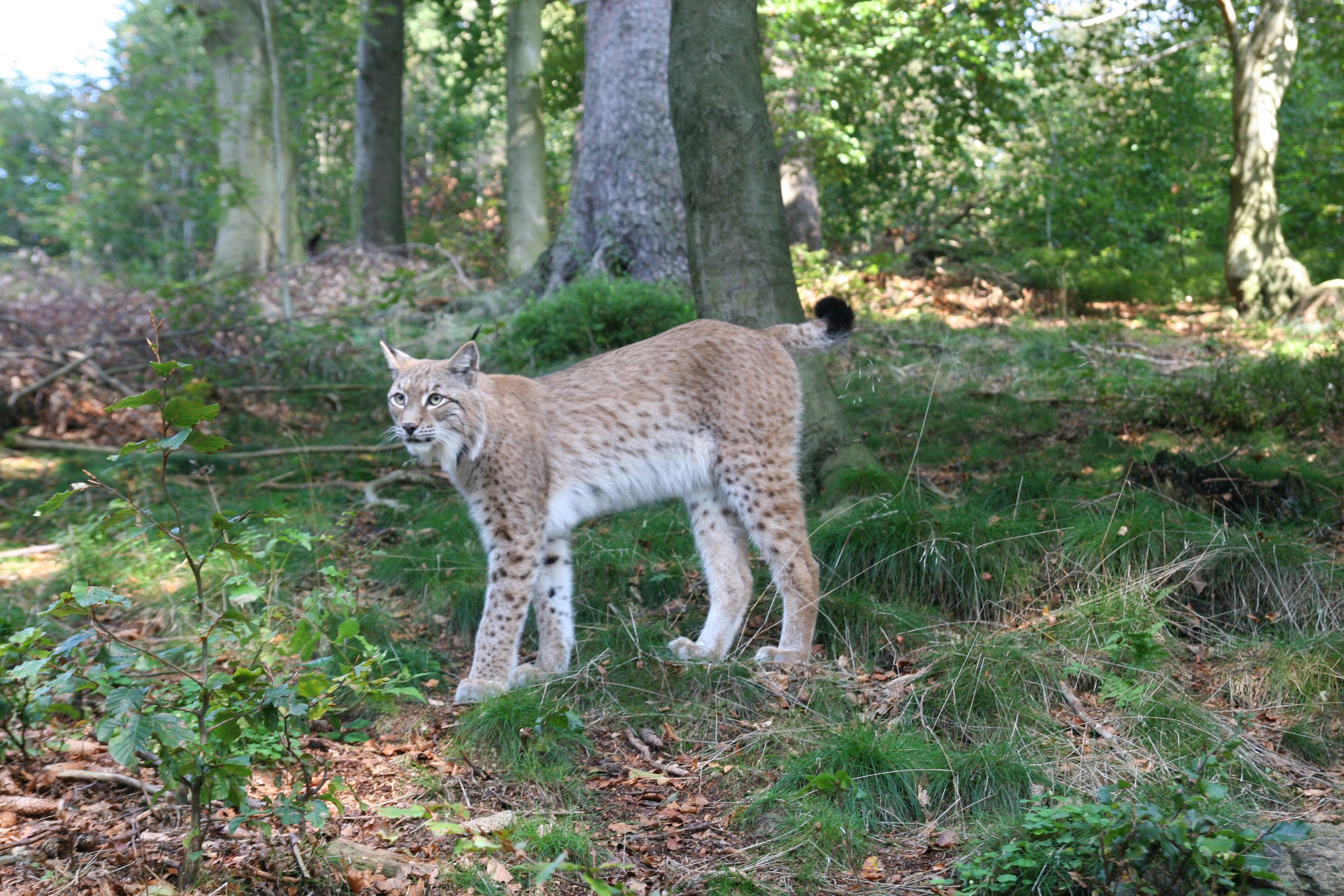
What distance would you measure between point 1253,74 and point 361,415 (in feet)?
37.0

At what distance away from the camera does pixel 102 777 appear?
346 centimetres

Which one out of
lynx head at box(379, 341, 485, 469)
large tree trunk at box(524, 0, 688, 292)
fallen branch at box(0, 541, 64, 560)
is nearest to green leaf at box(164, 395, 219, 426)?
lynx head at box(379, 341, 485, 469)

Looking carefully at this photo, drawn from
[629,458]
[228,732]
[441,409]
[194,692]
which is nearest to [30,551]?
[441,409]

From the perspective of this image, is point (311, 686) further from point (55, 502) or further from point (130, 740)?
point (55, 502)

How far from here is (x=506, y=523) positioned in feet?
15.4

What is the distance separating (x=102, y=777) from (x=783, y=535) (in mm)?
2927

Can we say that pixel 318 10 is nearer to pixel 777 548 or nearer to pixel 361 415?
pixel 361 415

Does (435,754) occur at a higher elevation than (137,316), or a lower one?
lower

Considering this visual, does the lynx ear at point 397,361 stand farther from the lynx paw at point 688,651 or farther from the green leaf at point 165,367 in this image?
the green leaf at point 165,367

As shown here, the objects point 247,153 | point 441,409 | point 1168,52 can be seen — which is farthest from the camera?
point 247,153

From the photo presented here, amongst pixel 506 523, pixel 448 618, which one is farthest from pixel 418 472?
pixel 506 523

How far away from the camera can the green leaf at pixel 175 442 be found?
96.7 inches

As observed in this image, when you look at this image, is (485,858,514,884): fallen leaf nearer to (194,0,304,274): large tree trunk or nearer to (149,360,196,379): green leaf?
(149,360,196,379): green leaf

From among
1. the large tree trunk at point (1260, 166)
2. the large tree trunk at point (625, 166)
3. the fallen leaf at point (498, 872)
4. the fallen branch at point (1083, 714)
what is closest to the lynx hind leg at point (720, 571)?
the fallen branch at point (1083, 714)
